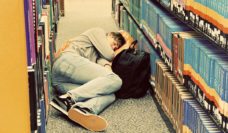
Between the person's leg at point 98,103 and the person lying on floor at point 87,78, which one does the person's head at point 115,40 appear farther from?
the person's leg at point 98,103

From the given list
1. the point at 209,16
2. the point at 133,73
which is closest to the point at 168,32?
the point at 133,73

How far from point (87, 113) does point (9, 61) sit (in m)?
1.60

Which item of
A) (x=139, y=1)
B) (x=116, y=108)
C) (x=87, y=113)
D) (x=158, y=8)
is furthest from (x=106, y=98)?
(x=139, y=1)

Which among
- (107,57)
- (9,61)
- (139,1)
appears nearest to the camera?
(9,61)

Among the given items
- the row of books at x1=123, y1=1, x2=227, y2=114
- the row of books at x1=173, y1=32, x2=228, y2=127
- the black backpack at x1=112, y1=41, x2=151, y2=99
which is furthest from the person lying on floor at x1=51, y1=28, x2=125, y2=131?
the row of books at x1=173, y1=32, x2=228, y2=127

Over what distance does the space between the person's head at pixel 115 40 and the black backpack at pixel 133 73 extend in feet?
0.96

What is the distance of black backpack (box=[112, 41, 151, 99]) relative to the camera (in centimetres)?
371

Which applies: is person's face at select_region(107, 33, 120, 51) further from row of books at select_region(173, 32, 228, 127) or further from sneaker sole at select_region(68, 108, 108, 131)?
row of books at select_region(173, 32, 228, 127)

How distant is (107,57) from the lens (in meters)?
3.94

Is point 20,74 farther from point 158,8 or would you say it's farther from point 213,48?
point 158,8

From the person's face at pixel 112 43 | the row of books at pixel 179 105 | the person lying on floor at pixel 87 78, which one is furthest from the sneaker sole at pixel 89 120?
the person's face at pixel 112 43

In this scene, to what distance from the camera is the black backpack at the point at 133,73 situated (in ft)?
12.2

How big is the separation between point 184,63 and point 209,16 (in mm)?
513

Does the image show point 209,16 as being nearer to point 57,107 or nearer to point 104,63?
point 57,107
